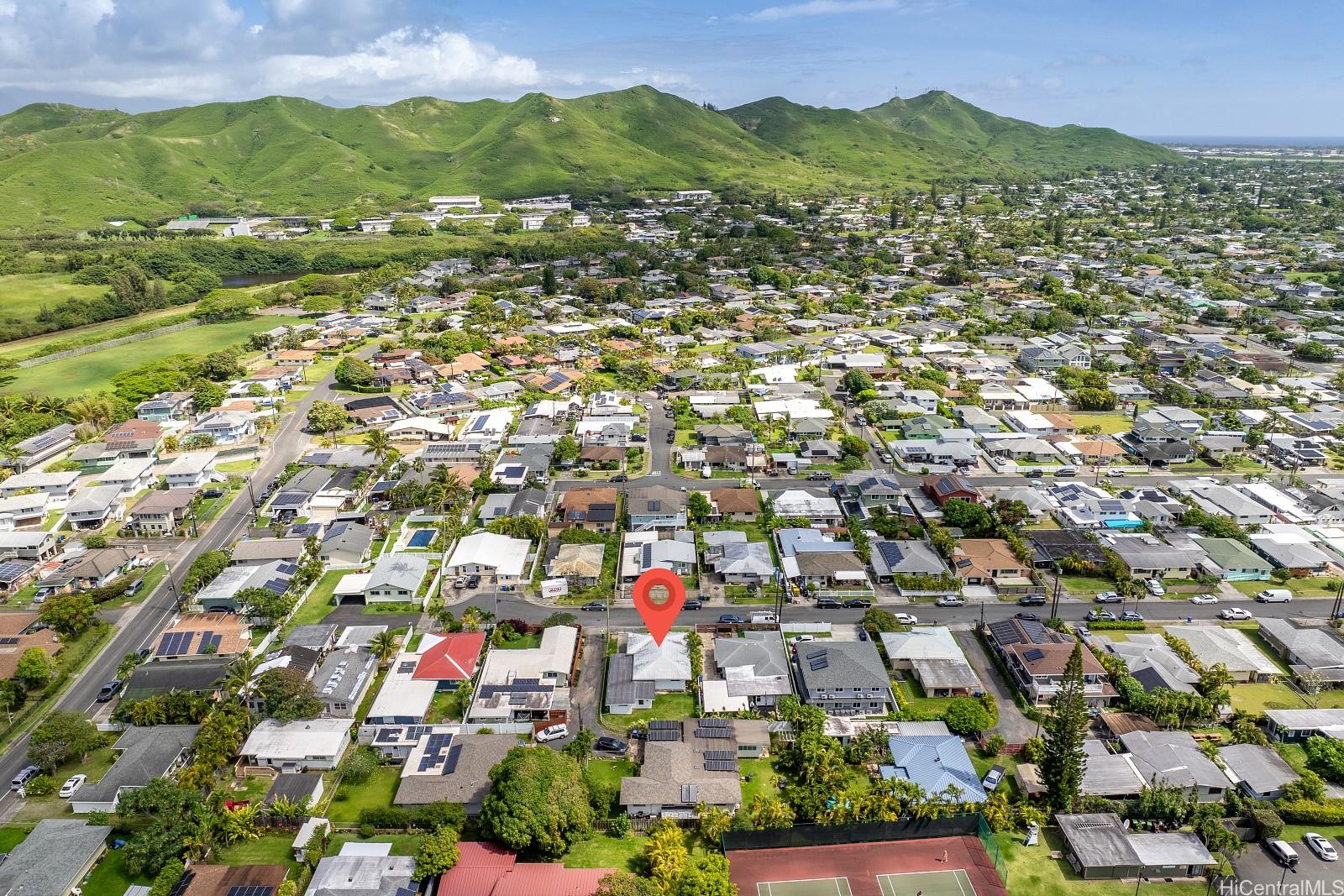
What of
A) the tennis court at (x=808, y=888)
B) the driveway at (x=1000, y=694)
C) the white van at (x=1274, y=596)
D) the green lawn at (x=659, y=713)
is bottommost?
the tennis court at (x=808, y=888)

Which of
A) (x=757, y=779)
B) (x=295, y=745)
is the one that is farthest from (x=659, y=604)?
(x=295, y=745)

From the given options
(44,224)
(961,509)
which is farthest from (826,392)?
(44,224)

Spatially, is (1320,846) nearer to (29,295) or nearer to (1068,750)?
(1068,750)

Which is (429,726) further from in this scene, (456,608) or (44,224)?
(44,224)

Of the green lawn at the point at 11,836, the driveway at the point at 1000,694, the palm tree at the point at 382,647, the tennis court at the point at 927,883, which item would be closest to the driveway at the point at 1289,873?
the driveway at the point at 1000,694

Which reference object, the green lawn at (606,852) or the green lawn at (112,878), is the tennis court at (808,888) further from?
the green lawn at (112,878)

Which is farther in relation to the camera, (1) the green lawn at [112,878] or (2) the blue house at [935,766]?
(2) the blue house at [935,766]
